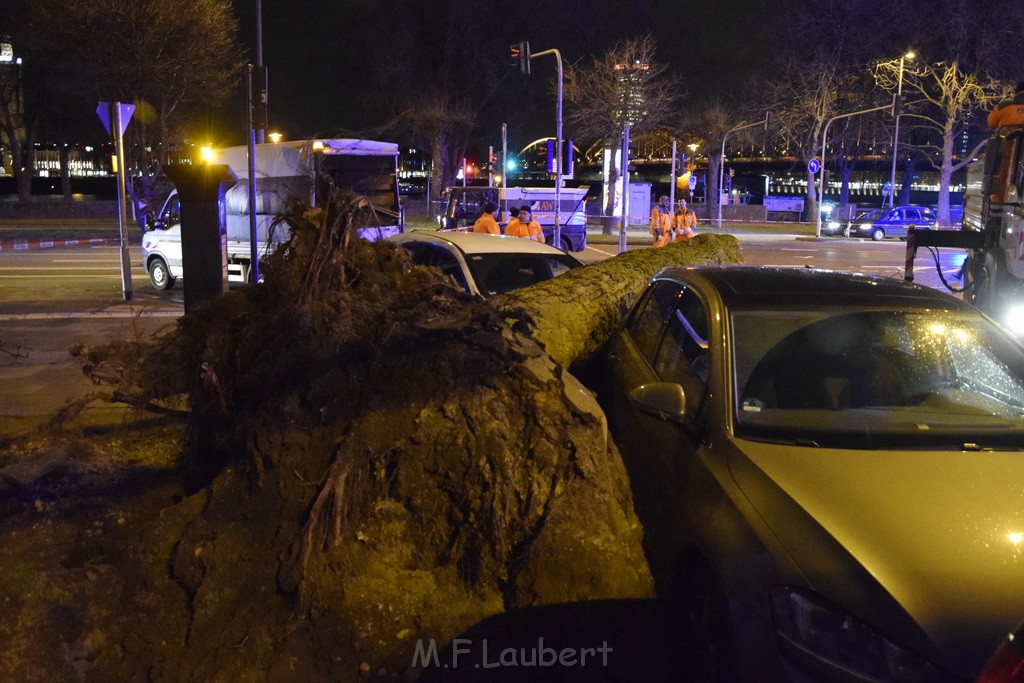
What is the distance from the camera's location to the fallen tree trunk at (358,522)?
12.3 ft

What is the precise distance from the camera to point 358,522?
4105 millimetres

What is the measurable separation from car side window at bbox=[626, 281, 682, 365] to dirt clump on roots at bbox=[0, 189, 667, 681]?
1.92 ft

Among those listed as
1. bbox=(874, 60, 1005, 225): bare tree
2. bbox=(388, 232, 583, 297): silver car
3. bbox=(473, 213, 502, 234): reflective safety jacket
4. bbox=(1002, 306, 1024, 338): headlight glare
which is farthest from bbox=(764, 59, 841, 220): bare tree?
bbox=(388, 232, 583, 297): silver car

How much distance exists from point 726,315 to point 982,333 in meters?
1.22

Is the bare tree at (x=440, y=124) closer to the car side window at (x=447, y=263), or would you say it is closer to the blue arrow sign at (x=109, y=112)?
the blue arrow sign at (x=109, y=112)

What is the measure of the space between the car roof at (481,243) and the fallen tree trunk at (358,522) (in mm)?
4119

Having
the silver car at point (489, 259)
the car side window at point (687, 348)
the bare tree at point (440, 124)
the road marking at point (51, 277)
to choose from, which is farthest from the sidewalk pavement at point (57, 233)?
the car side window at point (687, 348)

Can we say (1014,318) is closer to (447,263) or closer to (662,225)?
(447,263)

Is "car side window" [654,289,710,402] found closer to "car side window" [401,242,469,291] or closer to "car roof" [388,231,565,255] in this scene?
"car side window" [401,242,469,291]

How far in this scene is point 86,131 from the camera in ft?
188

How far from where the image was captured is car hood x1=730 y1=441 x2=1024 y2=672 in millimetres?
2689

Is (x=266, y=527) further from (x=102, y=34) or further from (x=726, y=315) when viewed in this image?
(x=102, y=34)

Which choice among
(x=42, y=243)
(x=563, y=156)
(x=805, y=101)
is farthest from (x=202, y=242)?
(x=805, y=101)

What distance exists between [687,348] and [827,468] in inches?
46.6
